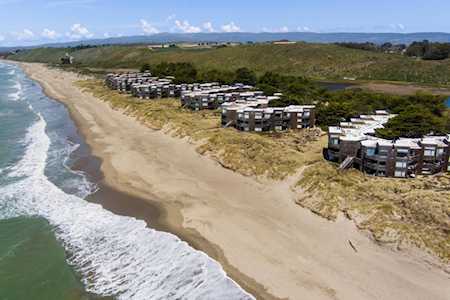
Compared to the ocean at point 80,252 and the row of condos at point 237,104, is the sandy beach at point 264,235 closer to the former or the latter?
the ocean at point 80,252

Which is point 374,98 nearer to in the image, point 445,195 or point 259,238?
point 445,195

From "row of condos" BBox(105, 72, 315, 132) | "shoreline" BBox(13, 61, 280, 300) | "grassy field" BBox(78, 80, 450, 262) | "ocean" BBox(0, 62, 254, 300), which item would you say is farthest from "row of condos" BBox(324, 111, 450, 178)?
"ocean" BBox(0, 62, 254, 300)

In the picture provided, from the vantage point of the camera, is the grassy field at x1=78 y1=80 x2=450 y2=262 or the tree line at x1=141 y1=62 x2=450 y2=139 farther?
the tree line at x1=141 y1=62 x2=450 y2=139

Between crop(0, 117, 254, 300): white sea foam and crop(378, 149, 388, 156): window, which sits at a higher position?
crop(378, 149, 388, 156): window

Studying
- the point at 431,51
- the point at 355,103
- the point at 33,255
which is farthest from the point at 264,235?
the point at 431,51

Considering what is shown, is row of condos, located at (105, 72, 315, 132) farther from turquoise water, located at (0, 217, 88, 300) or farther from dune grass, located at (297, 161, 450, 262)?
turquoise water, located at (0, 217, 88, 300)

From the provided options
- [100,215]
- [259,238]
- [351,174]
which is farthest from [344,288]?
[100,215]
